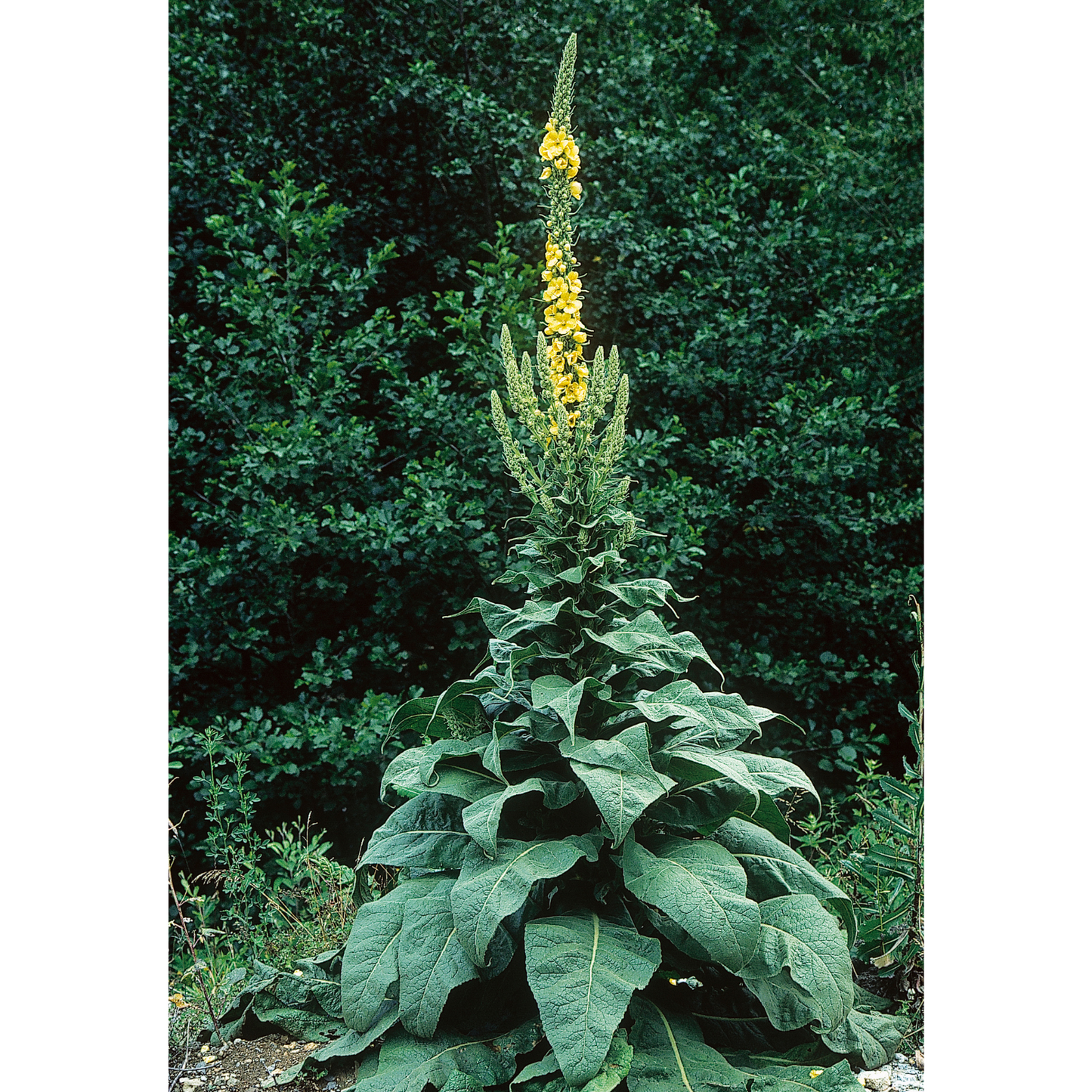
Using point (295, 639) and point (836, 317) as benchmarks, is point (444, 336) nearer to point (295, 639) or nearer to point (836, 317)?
point (295, 639)

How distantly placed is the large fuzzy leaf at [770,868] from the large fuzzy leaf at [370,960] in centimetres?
65

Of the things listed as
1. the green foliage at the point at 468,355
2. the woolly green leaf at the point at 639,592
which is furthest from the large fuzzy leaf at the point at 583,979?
the green foliage at the point at 468,355

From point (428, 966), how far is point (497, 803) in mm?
343

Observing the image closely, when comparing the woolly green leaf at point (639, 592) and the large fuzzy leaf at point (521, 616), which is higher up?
the woolly green leaf at point (639, 592)

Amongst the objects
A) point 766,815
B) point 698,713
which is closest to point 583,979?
point 698,713

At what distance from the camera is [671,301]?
399cm

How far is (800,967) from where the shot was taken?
5.49 feet

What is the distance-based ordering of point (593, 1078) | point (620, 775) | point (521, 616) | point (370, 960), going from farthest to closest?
point (521, 616) → point (370, 960) → point (620, 775) → point (593, 1078)

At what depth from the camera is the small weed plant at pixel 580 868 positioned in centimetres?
161

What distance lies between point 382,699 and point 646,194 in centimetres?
251

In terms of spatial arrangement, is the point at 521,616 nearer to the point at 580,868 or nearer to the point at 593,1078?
the point at 580,868

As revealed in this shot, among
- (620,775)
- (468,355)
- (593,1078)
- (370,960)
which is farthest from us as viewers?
(468,355)

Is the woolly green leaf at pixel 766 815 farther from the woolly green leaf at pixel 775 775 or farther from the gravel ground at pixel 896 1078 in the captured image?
the gravel ground at pixel 896 1078
